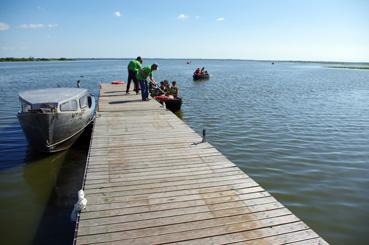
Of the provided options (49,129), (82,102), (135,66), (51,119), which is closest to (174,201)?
(51,119)

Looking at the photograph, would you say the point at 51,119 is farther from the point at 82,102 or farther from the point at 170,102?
the point at 170,102

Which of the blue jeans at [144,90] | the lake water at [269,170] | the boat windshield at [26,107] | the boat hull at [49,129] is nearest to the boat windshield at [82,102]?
the boat hull at [49,129]

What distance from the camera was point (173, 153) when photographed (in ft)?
29.1

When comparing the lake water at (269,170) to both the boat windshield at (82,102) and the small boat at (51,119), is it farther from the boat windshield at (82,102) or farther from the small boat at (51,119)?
the boat windshield at (82,102)

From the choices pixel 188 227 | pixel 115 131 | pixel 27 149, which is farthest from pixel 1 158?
pixel 188 227

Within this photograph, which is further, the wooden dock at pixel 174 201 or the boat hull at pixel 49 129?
the boat hull at pixel 49 129

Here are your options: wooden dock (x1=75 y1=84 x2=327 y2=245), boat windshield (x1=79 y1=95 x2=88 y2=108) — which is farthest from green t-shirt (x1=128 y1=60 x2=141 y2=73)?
wooden dock (x1=75 y1=84 x2=327 y2=245)

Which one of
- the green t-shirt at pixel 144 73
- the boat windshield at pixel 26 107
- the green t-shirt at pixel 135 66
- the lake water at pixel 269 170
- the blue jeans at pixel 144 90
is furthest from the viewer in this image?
the green t-shirt at pixel 135 66

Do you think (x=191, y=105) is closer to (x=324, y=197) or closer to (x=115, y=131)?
(x=115, y=131)

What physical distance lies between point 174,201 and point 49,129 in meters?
7.77

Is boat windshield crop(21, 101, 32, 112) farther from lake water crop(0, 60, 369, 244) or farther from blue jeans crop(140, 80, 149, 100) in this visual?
blue jeans crop(140, 80, 149, 100)

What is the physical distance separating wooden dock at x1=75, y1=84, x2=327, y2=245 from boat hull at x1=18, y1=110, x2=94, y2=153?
9.16 ft

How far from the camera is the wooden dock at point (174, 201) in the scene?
4867 millimetres

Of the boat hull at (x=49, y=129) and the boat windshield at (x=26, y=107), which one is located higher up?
the boat windshield at (x=26, y=107)
